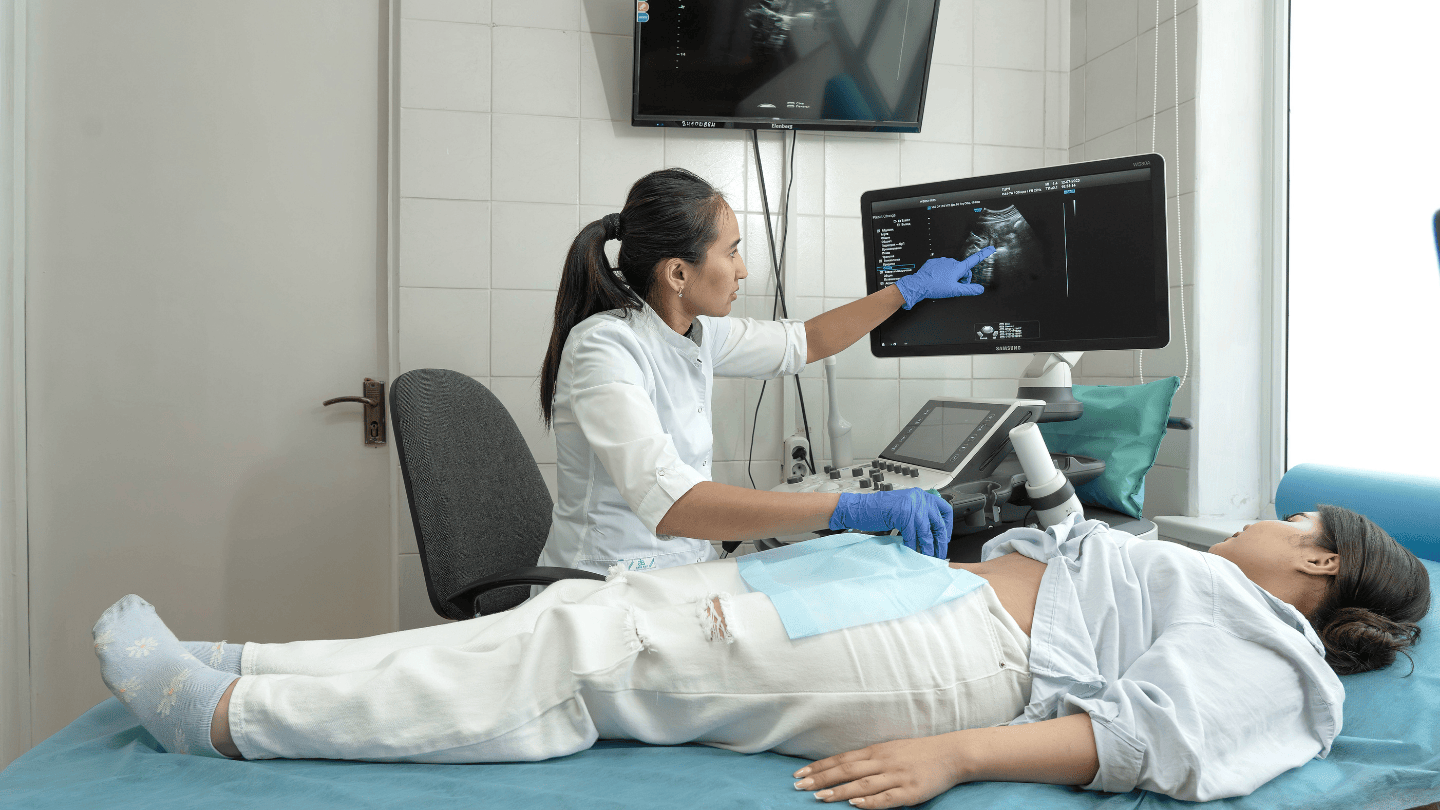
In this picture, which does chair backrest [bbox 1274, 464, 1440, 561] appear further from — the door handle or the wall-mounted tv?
the door handle

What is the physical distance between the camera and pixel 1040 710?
104cm

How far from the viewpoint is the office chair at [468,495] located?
1416 millimetres

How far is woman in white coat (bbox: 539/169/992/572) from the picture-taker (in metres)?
1.28

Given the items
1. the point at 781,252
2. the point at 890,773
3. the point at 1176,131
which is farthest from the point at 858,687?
the point at 1176,131

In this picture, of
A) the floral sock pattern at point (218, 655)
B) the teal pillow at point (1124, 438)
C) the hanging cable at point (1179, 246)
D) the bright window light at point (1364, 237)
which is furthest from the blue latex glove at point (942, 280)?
the floral sock pattern at point (218, 655)

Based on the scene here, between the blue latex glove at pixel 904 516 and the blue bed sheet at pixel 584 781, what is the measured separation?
1.25 ft

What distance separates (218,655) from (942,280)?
1.46 meters

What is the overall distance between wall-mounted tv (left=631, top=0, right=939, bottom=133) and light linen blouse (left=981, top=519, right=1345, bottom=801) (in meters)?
1.43

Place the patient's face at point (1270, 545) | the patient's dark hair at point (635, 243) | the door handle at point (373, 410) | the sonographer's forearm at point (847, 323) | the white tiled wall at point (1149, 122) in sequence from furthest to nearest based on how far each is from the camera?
the door handle at point (373, 410)
the white tiled wall at point (1149, 122)
the sonographer's forearm at point (847, 323)
the patient's dark hair at point (635, 243)
the patient's face at point (1270, 545)

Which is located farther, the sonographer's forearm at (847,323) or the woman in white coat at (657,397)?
the sonographer's forearm at (847,323)

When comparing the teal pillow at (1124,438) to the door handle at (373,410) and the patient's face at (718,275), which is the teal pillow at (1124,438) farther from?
the door handle at (373,410)

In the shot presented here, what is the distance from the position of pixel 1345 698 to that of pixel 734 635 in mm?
817

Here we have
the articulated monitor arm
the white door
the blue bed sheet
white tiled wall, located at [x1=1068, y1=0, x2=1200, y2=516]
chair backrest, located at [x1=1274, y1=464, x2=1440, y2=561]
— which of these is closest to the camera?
the blue bed sheet

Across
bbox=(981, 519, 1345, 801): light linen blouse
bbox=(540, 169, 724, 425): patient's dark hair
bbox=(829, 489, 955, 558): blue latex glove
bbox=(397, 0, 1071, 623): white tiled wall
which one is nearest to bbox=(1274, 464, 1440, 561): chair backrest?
bbox=(981, 519, 1345, 801): light linen blouse
